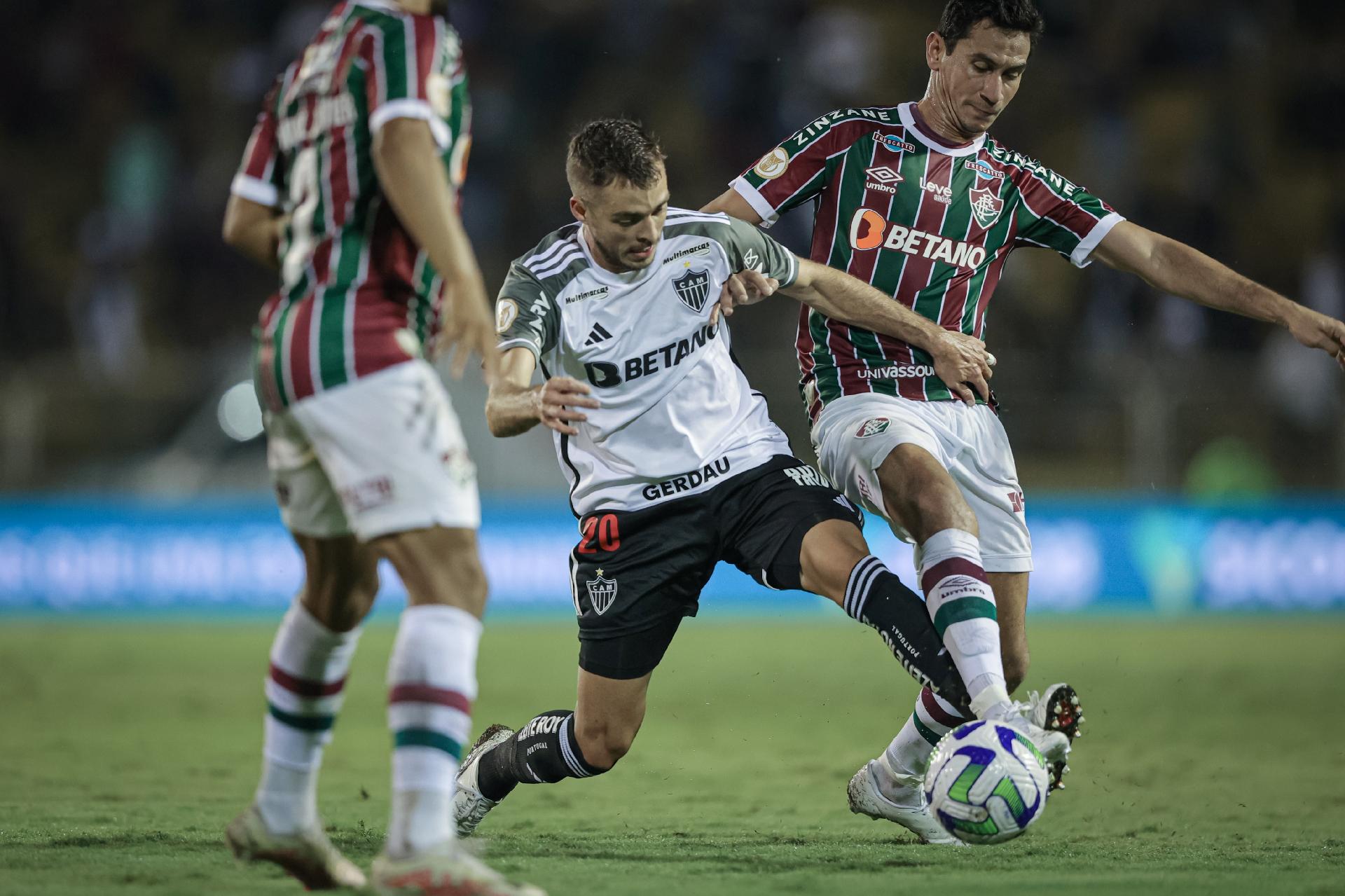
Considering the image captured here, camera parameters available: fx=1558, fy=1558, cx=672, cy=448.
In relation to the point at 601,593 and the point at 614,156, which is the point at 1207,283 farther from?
the point at 601,593

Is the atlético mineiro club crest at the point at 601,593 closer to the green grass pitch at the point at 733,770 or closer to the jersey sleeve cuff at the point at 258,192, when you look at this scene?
the green grass pitch at the point at 733,770

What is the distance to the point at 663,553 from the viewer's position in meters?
5.57

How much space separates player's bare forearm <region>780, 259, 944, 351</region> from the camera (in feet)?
18.5

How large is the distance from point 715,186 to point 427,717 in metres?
13.9

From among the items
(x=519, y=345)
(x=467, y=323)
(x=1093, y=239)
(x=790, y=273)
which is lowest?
(x=467, y=323)

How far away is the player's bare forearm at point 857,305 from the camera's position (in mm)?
5652

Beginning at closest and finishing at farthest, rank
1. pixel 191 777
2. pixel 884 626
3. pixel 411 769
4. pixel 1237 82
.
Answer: pixel 411 769 → pixel 884 626 → pixel 191 777 → pixel 1237 82

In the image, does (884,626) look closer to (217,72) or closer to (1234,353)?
(1234,353)

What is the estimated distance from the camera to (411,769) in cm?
380

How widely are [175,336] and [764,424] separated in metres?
12.1

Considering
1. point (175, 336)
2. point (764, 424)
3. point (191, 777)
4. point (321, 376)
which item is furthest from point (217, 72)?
point (321, 376)

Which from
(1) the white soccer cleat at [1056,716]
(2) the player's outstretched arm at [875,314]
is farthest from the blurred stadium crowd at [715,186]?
(1) the white soccer cleat at [1056,716]

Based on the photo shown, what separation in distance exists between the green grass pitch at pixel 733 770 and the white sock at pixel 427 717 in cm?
67

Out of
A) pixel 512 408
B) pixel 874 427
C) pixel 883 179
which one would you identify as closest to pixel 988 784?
pixel 874 427
